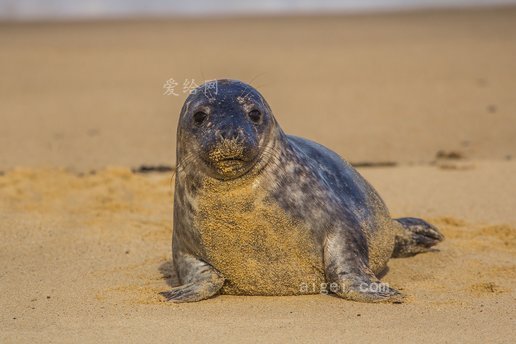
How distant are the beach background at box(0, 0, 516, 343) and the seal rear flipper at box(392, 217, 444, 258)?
68mm

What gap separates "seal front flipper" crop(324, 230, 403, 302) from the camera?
17.2 feet

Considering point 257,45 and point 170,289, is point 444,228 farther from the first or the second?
point 257,45

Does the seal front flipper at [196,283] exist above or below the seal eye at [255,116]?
below

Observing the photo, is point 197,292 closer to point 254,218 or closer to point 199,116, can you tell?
point 254,218

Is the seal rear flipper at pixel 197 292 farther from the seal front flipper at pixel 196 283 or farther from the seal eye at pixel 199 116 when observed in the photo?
the seal eye at pixel 199 116

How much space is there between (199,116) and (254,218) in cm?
54

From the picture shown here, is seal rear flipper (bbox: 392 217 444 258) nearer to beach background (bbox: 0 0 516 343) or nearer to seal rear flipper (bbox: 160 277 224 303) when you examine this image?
beach background (bbox: 0 0 516 343)

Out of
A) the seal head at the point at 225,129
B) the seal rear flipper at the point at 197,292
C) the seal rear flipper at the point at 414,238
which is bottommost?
the seal rear flipper at the point at 197,292

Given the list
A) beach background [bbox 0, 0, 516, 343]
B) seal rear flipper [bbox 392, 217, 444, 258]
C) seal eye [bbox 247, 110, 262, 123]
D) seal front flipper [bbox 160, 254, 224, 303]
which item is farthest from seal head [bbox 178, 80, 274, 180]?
seal rear flipper [bbox 392, 217, 444, 258]

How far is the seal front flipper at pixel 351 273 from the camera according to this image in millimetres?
5230

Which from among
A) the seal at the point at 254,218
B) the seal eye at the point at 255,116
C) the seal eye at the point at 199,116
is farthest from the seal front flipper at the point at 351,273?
the seal eye at the point at 199,116

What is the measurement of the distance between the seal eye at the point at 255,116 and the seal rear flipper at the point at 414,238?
1.45 meters

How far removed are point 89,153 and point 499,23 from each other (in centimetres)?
1186

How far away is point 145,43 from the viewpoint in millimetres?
19047
